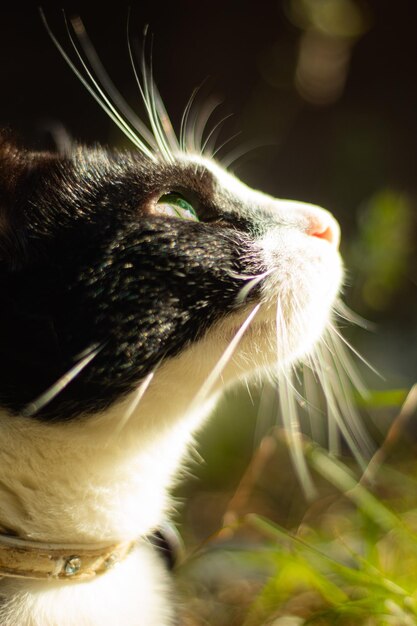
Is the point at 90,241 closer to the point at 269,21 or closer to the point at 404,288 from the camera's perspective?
the point at 404,288

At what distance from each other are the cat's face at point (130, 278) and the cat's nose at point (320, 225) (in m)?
0.03

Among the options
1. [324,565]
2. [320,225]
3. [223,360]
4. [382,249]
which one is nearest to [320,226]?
[320,225]

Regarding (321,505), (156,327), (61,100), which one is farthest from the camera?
(61,100)

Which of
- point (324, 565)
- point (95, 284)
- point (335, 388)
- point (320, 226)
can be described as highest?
point (95, 284)

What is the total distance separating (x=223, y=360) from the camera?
82 cm

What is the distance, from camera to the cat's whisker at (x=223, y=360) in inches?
32.2

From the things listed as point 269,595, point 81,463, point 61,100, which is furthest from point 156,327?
point 61,100

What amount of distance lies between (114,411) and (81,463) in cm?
9

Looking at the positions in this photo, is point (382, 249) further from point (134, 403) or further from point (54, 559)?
point (54, 559)

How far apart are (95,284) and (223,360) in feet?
0.65

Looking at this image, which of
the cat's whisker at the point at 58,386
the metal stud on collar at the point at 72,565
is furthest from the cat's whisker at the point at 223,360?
the metal stud on collar at the point at 72,565

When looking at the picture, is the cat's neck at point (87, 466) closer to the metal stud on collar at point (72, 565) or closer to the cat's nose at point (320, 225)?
the metal stud on collar at point (72, 565)

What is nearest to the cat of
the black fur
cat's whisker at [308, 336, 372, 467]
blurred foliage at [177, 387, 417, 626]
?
the black fur

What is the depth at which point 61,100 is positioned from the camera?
193 cm
